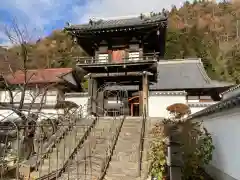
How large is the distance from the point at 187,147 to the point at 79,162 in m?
4.16

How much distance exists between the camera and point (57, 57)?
40.0 metres

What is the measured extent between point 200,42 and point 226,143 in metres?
37.8

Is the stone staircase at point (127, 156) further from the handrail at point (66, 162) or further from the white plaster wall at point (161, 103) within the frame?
the white plaster wall at point (161, 103)

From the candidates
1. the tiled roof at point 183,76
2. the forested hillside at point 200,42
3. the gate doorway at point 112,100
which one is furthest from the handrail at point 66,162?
the forested hillside at point 200,42

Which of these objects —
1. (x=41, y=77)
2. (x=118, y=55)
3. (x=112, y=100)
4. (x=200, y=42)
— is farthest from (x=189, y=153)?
(x=200, y=42)

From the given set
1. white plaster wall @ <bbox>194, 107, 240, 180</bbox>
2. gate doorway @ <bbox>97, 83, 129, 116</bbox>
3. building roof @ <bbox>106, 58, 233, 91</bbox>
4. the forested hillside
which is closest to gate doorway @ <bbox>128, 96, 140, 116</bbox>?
gate doorway @ <bbox>97, 83, 129, 116</bbox>

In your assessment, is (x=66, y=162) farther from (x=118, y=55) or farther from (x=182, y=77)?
(x=182, y=77)

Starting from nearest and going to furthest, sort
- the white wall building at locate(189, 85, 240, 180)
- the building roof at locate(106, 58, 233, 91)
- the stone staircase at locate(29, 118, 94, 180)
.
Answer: the white wall building at locate(189, 85, 240, 180), the stone staircase at locate(29, 118, 94, 180), the building roof at locate(106, 58, 233, 91)

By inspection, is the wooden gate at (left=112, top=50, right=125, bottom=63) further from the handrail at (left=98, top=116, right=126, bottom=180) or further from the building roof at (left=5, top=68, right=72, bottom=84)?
the handrail at (left=98, top=116, right=126, bottom=180)

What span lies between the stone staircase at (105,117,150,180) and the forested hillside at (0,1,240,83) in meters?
23.2

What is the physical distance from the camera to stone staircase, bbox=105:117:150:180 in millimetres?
8523

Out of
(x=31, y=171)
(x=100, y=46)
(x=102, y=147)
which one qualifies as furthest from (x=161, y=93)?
(x=31, y=171)

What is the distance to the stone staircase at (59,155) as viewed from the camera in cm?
864

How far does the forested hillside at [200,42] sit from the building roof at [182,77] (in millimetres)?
11158
